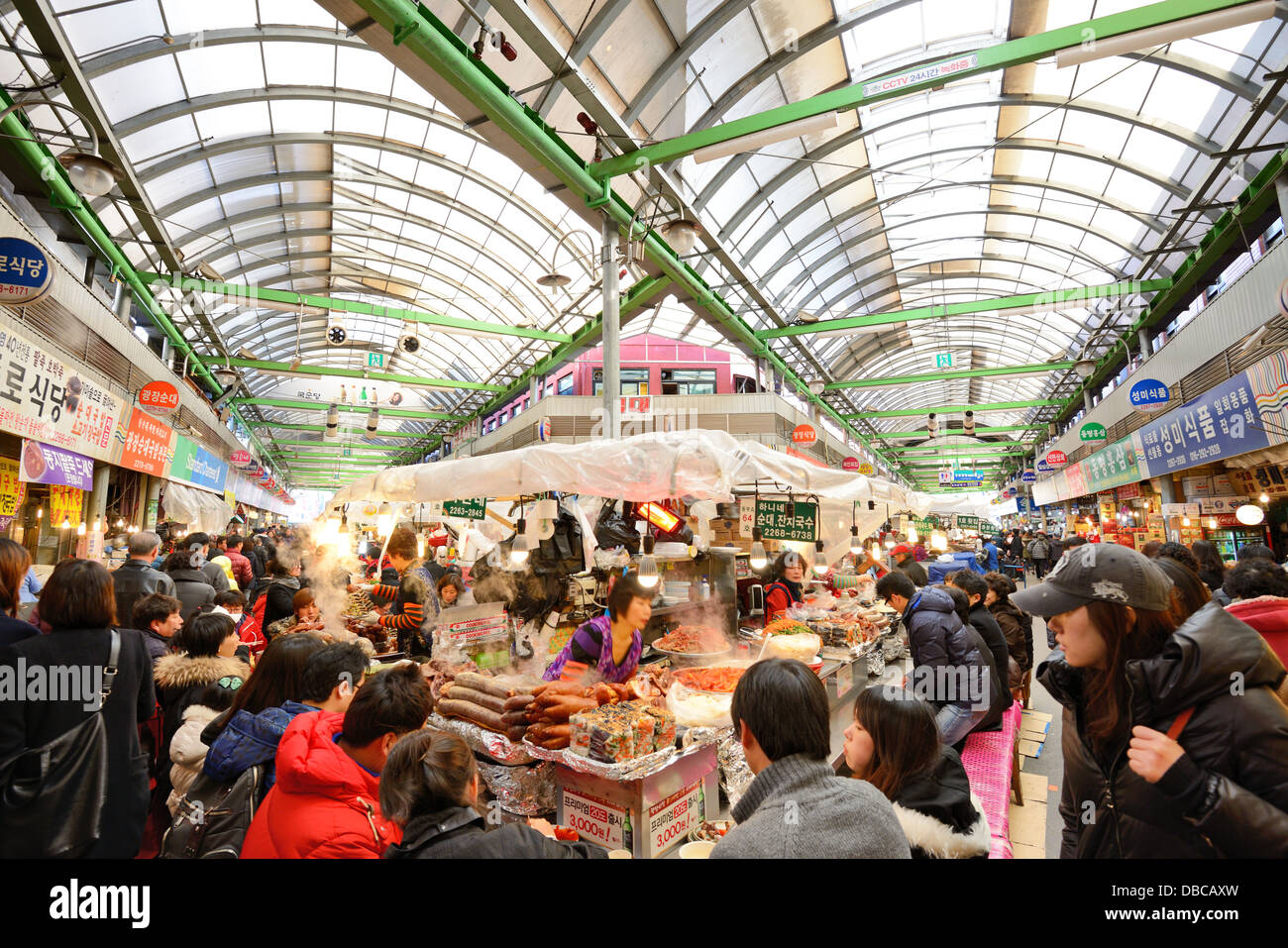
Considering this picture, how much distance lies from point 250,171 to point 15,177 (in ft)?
12.7

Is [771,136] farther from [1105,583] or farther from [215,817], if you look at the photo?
[215,817]

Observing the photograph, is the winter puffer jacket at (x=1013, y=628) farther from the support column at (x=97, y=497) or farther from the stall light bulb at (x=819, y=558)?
the support column at (x=97, y=497)

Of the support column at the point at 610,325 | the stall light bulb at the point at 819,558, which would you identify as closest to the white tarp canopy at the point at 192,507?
the support column at the point at 610,325

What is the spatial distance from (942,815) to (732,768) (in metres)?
2.08

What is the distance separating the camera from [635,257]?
9.51 m

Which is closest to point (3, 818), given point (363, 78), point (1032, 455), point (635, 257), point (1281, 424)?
point (635, 257)

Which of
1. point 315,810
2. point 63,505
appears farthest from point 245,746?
point 63,505

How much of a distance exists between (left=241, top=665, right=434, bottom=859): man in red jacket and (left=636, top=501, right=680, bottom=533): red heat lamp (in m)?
4.07

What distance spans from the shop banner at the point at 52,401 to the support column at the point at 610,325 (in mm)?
7446

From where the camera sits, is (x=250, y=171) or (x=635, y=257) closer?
(x=635, y=257)

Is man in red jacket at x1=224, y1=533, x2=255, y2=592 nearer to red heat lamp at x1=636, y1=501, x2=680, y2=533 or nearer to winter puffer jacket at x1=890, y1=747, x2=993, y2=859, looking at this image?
red heat lamp at x1=636, y1=501, x2=680, y2=533

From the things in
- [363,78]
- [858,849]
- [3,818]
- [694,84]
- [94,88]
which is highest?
[363,78]

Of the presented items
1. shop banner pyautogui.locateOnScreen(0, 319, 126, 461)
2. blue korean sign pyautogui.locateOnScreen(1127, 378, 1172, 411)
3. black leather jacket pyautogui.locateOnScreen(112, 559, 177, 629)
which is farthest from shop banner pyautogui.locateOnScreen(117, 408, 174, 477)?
blue korean sign pyautogui.locateOnScreen(1127, 378, 1172, 411)

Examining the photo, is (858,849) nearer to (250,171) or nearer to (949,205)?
(250,171)
